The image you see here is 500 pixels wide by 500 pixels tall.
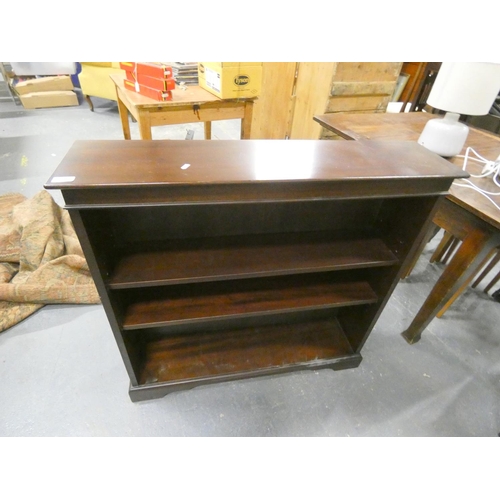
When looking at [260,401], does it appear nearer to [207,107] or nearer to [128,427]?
[128,427]

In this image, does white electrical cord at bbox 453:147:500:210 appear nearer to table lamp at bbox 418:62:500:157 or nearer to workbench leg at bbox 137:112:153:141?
table lamp at bbox 418:62:500:157

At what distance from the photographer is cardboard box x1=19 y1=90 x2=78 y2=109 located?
402 centimetres

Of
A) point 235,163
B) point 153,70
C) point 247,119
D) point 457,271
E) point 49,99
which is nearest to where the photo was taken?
point 235,163

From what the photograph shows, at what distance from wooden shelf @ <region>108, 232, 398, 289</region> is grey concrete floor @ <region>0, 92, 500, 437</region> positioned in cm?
67

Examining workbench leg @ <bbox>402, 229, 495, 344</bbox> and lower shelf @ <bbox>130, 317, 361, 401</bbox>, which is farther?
Result: lower shelf @ <bbox>130, 317, 361, 401</bbox>

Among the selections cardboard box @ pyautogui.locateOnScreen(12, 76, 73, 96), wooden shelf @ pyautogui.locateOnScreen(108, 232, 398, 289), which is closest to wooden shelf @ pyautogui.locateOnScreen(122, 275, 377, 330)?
wooden shelf @ pyautogui.locateOnScreen(108, 232, 398, 289)

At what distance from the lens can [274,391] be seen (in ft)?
4.33

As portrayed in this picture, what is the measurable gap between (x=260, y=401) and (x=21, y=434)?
3.02ft

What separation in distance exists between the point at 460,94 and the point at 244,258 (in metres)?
1.03

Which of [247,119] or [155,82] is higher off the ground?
[155,82]

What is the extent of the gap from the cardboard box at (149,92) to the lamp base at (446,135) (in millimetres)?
1513

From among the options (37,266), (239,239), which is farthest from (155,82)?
(239,239)

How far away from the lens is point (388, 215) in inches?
42.3

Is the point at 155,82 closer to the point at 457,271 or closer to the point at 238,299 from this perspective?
the point at 238,299
